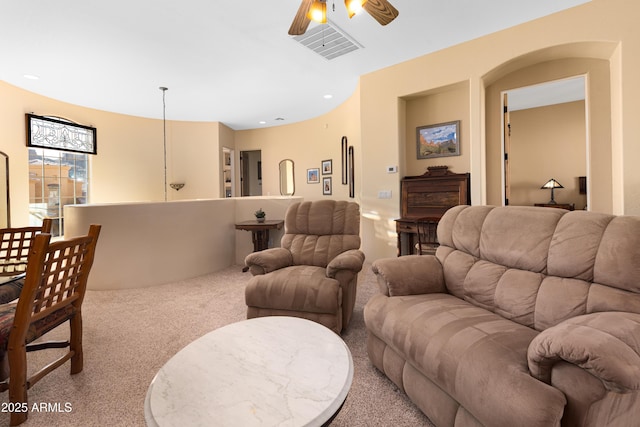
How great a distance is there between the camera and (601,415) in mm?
904

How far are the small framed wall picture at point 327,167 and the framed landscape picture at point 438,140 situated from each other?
97.8 inches

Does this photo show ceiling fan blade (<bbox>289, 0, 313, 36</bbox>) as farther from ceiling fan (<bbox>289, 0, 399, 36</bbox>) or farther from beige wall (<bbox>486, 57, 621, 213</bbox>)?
beige wall (<bbox>486, 57, 621, 213</bbox>)

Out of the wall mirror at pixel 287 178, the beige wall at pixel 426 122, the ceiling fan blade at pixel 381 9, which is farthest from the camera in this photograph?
the wall mirror at pixel 287 178

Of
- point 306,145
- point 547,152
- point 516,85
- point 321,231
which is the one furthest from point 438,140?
point 306,145

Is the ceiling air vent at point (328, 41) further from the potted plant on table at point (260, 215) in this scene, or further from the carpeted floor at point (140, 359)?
the carpeted floor at point (140, 359)

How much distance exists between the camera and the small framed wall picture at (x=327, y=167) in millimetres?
6622

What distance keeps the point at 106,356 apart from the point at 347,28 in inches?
146

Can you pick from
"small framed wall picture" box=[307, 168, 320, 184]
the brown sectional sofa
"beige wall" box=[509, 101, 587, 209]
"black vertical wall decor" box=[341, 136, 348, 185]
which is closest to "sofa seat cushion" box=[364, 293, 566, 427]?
the brown sectional sofa

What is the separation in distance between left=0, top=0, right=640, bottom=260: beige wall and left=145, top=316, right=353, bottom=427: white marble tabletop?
3.27 m

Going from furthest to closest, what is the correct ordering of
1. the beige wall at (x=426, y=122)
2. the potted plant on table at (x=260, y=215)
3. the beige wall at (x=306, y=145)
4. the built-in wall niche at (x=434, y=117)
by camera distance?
the beige wall at (x=306, y=145) → the potted plant on table at (x=260, y=215) → the built-in wall niche at (x=434, y=117) → the beige wall at (x=426, y=122)

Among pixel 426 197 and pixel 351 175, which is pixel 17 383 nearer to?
pixel 426 197

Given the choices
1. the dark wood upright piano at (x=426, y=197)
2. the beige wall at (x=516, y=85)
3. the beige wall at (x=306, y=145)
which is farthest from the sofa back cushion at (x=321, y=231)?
the beige wall at (x=306, y=145)

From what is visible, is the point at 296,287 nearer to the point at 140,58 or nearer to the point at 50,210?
the point at 140,58

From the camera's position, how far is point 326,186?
6.74 m
